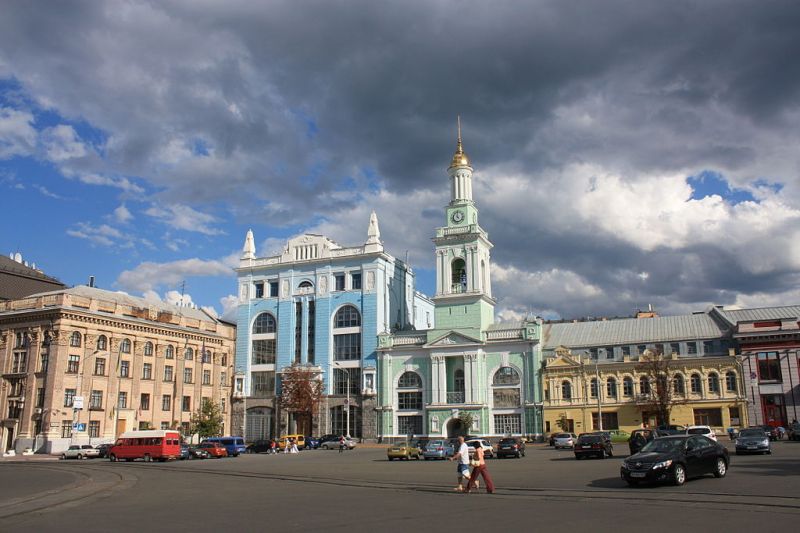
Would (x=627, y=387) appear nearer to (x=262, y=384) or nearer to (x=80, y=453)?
(x=262, y=384)

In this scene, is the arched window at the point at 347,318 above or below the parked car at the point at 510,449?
above

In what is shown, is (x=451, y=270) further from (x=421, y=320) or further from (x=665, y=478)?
(x=665, y=478)

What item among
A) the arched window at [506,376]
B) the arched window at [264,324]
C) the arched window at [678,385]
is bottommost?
the arched window at [678,385]

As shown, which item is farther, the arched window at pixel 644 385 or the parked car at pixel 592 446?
the arched window at pixel 644 385

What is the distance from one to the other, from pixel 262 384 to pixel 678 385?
46.0 meters

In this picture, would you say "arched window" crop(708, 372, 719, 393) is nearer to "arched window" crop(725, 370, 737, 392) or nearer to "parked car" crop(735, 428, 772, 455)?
"arched window" crop(725, 370, 737, 392)

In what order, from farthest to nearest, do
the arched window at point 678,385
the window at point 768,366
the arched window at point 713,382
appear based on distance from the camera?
the arched window at point 678,385, the arched window at point 713,382, the window at point 768,366

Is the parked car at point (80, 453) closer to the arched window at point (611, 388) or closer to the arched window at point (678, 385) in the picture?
the arched window at point (611, 388)

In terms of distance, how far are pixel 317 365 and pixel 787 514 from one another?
69.0 metres

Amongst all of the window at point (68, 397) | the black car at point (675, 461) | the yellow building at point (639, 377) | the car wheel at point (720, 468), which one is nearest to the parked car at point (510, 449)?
the car wheel at point (720, 468)

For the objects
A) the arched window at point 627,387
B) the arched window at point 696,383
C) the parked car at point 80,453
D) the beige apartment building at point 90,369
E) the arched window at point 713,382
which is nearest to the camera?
the parked car at point 80,453

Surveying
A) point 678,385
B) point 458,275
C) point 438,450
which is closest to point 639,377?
point 678,385

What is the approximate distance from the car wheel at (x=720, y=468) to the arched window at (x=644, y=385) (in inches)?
1983

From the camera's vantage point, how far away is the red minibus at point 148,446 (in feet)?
169
